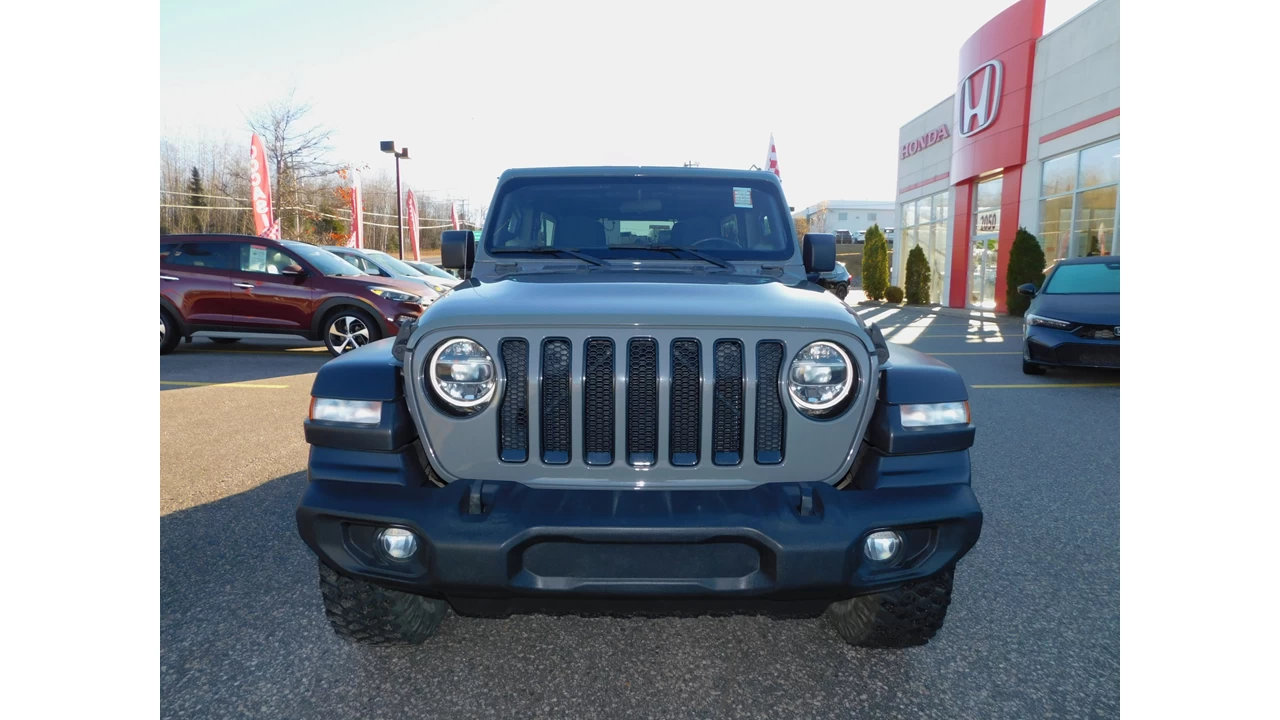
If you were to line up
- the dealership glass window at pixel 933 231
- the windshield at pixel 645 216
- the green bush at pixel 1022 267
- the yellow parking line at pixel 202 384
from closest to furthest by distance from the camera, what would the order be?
the windshield at pixel 645 216 < the yellow parking line at pixel 202 384 < the green bush at pixel 1022 267 < the dealership glass window at pixel 933 231

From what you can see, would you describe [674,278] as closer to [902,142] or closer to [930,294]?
[930,294]

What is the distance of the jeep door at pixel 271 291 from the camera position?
986 cm

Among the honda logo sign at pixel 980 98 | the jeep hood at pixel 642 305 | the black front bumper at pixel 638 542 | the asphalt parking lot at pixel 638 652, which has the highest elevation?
the honda logo sign at pixel 980 98

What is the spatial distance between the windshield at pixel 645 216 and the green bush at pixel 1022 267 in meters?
15.7

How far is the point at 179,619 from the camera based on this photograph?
2.80 meters

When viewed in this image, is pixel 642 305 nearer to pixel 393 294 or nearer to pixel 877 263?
pixel 393 294

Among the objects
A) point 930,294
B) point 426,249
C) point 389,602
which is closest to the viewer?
point 389,602

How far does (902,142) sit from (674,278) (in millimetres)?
28785

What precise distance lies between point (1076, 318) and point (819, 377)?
7522 millimetres

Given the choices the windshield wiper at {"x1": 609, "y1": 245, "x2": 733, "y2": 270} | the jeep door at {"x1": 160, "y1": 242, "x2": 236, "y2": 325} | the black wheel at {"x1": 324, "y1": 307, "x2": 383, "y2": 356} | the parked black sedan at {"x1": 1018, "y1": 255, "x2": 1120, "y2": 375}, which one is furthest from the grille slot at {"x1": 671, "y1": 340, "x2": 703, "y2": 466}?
the jeep door at {"x1": 160, "y1": 242, "x2": 236, "y2": 325}

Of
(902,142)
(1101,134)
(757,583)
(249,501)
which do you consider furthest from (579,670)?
(902,142)

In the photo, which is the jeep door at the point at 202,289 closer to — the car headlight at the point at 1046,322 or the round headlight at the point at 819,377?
the round headlight at the point at 819,377

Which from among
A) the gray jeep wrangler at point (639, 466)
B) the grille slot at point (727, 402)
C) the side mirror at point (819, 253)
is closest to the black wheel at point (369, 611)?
the gray jeep wrangler at point (639, 466)

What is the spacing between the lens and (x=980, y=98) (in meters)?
20.3
